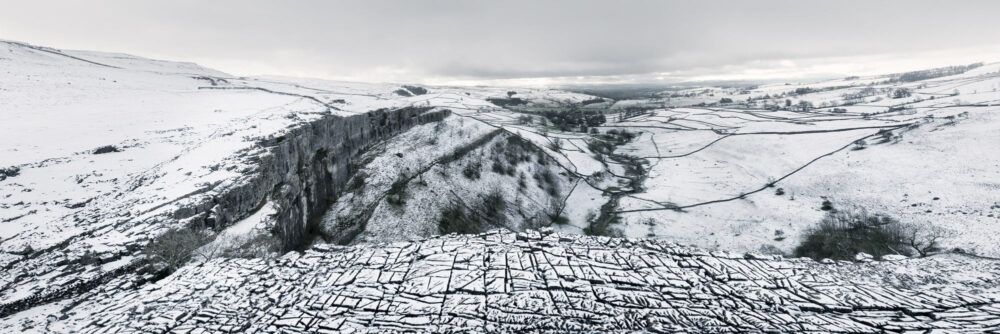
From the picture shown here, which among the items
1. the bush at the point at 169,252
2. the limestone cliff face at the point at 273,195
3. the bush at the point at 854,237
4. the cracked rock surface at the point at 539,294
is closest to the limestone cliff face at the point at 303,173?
the limestone cliff face at the point at 273,195

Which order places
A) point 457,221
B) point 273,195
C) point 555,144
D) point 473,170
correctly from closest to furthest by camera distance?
point 273,195
point 457,221
point 473,170
point 555,144

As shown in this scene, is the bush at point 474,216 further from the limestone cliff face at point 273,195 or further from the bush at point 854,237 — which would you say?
the bush at point 854,237

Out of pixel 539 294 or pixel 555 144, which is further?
pixel 555 144

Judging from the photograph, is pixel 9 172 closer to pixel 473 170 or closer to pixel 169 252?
pixel 169 252

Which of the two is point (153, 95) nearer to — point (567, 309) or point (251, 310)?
point (251, 310)

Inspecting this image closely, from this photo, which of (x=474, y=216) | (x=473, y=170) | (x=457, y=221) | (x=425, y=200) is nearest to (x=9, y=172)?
(x=425, y=200)

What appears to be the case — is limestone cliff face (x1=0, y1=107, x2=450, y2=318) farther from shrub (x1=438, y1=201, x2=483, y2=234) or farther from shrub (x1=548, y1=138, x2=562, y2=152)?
shrub (x1=548, y1=138, x2=562, y2=152)

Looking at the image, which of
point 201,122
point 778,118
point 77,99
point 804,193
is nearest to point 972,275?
point 804,193

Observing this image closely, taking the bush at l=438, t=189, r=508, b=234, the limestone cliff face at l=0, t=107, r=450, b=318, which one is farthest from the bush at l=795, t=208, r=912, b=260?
the limestone cliff face at l=0, t=107, r=450, b=318

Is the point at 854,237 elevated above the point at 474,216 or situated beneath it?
elevated above
